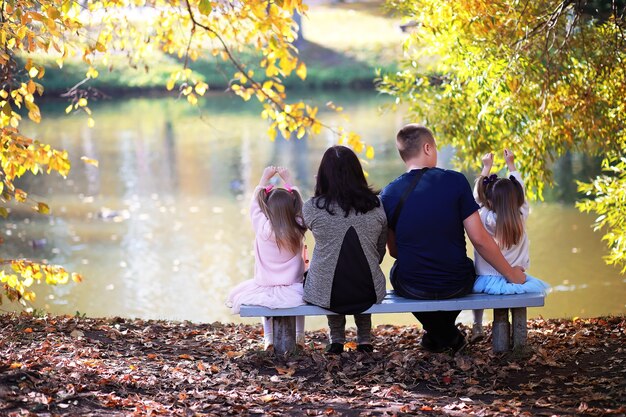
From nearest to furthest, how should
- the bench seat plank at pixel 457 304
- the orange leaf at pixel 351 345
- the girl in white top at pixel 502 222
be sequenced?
the bench seat plank at pixel 457 304
the girl in white top at pixel 502 222
the orange leaf at pixel 351 345

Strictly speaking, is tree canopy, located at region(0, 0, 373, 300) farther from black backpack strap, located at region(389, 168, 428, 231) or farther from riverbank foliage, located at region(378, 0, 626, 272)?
riverbank foliage, located at region(378, 0, 626, 272)

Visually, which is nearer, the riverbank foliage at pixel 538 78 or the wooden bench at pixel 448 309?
the wooden bench at pixel 448 309

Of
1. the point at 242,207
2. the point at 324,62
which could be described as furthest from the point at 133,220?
the point at 324,62

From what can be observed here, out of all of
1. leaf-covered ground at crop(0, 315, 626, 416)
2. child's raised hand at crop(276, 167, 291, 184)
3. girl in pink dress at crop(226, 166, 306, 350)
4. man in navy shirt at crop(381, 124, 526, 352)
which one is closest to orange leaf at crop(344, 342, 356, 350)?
leaf-covered ground at crop(0, 315, 626, 416)

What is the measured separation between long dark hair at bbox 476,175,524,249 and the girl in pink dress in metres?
1.08

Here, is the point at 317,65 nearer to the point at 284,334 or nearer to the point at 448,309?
the point at 284,334

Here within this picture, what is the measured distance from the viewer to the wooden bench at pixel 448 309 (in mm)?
4621

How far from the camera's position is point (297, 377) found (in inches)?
177

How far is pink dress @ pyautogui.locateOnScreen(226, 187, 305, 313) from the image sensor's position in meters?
4.87

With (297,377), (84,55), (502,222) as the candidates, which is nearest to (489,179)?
(502,222)

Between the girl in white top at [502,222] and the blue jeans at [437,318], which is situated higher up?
the girl in white top at [502,222]

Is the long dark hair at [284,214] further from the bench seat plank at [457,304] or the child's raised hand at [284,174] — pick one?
the bench seat plank at [457,304]

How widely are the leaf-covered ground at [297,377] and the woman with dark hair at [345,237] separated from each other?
34cm

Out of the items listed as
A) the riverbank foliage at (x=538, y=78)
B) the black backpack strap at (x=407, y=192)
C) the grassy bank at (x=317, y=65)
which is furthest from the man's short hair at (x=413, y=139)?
the grassy bank at (x=317, y=65)
